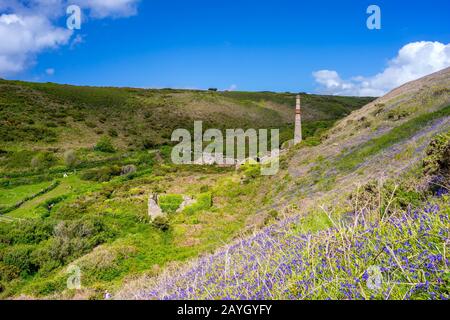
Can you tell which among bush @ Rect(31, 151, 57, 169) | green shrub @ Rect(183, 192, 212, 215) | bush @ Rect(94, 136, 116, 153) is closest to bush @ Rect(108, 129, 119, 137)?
bush @ Rect(94, 136, 116, 153)

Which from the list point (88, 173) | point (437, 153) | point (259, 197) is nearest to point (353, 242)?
point (437, 153)

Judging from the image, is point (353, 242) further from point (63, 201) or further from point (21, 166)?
point (21, 166)

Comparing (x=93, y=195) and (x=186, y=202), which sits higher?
(x=186, y=202)

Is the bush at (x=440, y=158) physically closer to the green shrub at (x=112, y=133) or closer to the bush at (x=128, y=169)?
the bush at (x=128, y=169)

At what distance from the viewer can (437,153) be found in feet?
30.3

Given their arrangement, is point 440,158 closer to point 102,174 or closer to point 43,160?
point 102,174

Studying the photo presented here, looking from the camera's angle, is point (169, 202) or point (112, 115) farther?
point (112, 115)

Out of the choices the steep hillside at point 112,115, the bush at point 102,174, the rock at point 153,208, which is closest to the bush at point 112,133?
the steep hillside at point 112,115

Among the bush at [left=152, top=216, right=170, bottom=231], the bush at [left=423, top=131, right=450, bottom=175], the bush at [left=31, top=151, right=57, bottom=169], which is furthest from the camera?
the bush at [left=31, top=151, right=57, bottom=169]

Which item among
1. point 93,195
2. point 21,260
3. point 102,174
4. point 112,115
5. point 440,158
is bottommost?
point 21,260

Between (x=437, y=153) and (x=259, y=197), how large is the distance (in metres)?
17.7

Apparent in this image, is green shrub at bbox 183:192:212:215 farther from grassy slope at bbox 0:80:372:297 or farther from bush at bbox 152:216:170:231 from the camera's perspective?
bush at bbox 152:216:170:231

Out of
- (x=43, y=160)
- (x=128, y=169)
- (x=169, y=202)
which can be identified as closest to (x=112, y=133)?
(x=43, y=160)

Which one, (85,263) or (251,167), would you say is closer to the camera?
(85,263)
